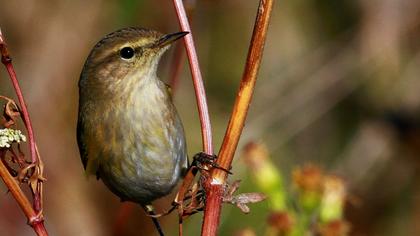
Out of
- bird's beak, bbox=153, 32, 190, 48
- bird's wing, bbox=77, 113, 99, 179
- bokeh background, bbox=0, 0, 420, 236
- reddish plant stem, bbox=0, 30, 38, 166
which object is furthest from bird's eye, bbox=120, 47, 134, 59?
bokeh background, bbox=0, 0, 420, 236

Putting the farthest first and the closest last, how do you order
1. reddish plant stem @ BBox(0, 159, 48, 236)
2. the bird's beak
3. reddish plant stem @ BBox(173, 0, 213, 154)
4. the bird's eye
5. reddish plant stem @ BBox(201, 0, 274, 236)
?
the bird's eye
the bird's beak
reddish plant stem @ BBox(173, 0, 213, 154)
reddish plant stem @ BBox(201, 0, 274, 236)
reddish plant stem @ BBox(0, 159, 48, 236)

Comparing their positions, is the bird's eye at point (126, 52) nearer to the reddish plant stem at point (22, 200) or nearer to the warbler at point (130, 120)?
the warbler at point (130, 120)

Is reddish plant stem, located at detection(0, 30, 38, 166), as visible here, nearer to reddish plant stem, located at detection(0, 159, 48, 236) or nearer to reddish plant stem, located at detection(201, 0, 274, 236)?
reddish plant stem, located at detection(0, 159, 48, 236)

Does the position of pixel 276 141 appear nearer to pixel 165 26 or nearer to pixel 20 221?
pixel 165 26

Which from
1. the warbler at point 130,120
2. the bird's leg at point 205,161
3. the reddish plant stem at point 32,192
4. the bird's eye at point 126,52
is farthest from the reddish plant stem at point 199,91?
the bird's eye at point 126,52

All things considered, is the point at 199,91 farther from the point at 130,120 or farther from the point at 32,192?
the point at 130,120

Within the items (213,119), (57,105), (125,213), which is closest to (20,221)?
(57,105)

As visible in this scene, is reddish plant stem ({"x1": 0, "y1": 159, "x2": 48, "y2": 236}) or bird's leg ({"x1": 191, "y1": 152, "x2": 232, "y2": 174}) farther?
bird's leg ({"x1": 191, "y1": 152, "x2": 232, "y2": 174})
